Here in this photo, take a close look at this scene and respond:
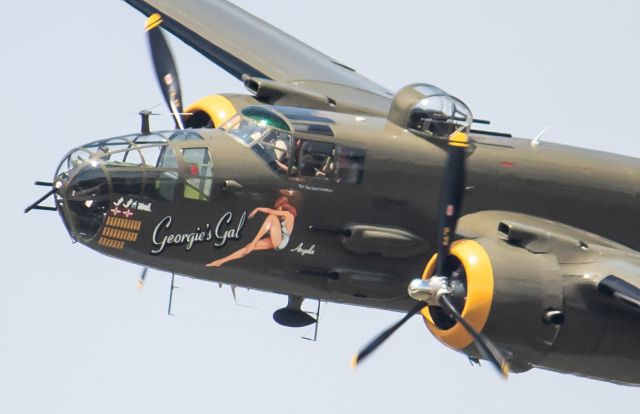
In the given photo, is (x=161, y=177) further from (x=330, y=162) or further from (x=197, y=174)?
(x=330, y=162)

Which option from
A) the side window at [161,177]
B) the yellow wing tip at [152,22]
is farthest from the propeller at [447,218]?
the yellow wing tip at [152,22]

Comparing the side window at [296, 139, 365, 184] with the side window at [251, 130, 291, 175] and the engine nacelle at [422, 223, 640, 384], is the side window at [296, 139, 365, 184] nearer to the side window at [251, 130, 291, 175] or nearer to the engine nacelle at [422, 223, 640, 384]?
the side window at [251, 130, 291, 175]

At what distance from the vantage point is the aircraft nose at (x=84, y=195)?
1069 inches

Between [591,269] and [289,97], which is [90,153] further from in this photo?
[591,269]

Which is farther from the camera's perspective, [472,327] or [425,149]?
[425,149]

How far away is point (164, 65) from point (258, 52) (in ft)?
8.34

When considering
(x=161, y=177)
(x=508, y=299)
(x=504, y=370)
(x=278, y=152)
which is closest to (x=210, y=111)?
(x=278, y=152)

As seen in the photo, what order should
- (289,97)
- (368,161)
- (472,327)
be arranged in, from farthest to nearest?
(289,97) → (368,161) → (472,327)

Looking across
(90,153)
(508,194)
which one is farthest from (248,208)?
(508,194)

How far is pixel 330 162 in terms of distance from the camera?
1126 inches

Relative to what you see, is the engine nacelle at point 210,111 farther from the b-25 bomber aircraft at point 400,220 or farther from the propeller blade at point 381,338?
the propeller blade at point 381,338

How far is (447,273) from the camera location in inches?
1103

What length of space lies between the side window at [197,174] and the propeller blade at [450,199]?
400cm

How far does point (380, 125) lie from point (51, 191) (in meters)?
6.02
